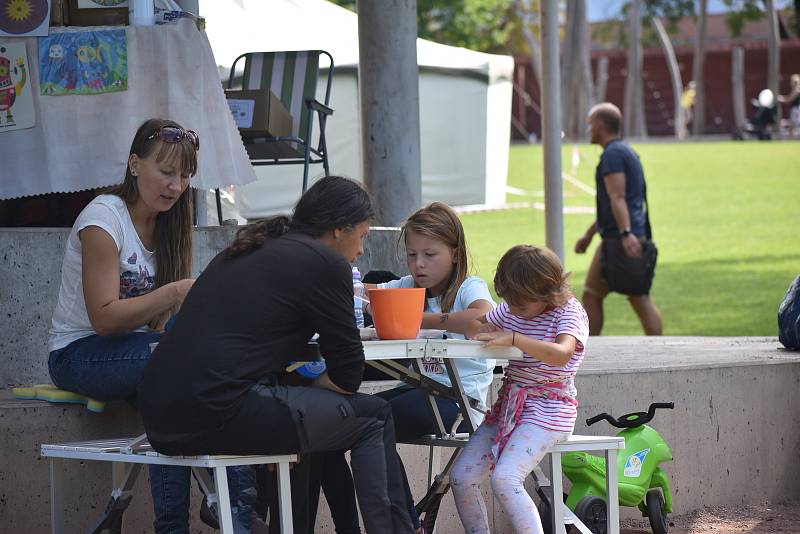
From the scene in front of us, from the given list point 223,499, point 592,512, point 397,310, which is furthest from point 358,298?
point 592,512

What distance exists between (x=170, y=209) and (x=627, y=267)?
16.2ft

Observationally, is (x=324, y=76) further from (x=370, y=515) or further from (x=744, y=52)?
(x=744, y=52)

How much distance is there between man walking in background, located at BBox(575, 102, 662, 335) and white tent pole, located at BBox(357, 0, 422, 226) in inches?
79.0

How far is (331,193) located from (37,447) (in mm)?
1435

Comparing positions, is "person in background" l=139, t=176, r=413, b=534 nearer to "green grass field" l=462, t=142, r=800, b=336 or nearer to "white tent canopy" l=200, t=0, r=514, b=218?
"green grass field" l=462, t=142, r=800, b=336

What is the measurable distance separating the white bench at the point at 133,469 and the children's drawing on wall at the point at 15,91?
72.2 inches

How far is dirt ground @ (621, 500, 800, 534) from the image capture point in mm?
4988

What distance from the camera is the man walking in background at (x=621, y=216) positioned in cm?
829

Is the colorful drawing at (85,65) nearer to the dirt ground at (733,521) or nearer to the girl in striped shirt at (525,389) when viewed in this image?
the girl in striped shirt at (525,389)

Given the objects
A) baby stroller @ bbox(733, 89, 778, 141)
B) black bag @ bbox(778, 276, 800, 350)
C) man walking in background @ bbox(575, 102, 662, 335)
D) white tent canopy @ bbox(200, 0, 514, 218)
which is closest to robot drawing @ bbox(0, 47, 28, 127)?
black bag @ bbox(778, 276, 800, 350)

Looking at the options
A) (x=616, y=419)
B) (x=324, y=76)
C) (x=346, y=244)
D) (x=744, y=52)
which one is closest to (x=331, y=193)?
(x=346, y=244)

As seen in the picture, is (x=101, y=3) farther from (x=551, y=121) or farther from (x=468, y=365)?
(x=551, y=121)

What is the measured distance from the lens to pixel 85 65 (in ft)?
17.0

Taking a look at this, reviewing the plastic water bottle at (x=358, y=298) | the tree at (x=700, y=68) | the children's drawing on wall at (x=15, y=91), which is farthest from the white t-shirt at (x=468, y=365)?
the tree at (x=700, y=68)
